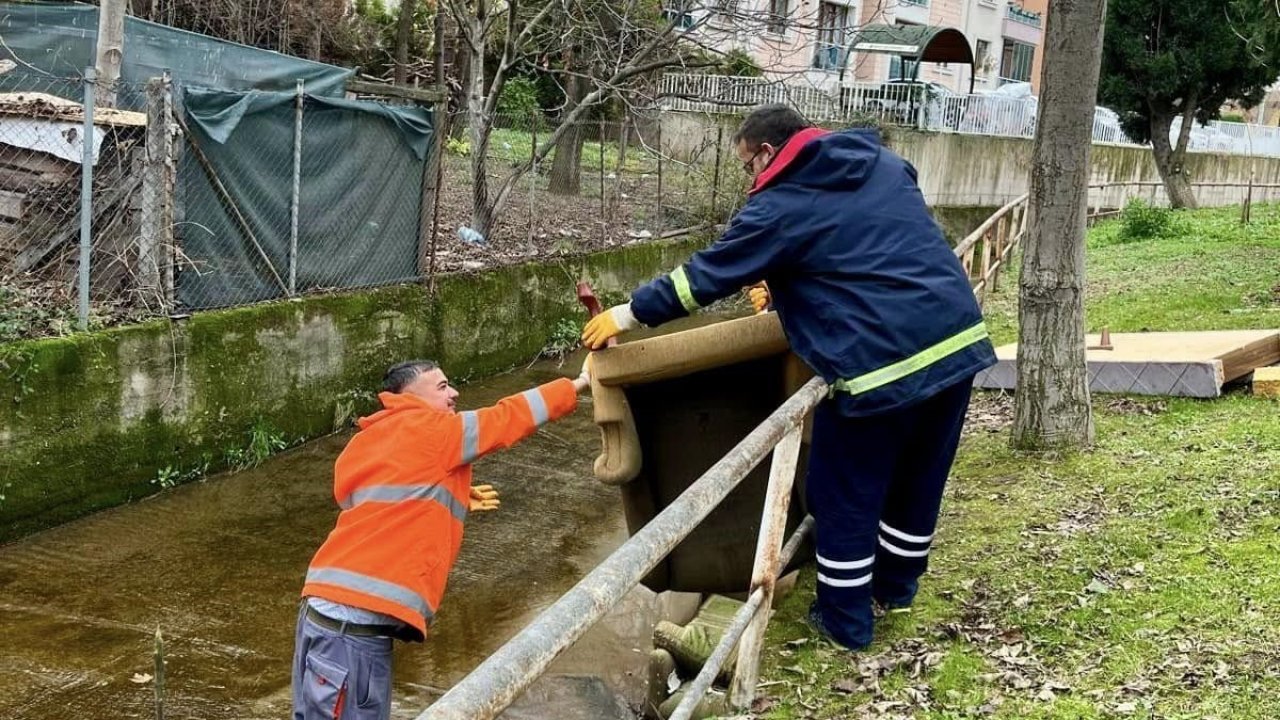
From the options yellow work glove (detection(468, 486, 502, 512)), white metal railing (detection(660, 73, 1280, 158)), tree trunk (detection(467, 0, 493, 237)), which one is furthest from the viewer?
white metal railing (detection(660, 73, 1280, 158))

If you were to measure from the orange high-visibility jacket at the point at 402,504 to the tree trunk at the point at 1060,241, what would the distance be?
2.97 m

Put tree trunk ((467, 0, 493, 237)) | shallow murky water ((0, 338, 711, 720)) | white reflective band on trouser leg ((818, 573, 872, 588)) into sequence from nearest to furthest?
white reflective band on trouser leg ((818, 573, 872, 588)) → shallow murky water ((0, 338, 711, 720)) → tree trunk ((467, 0, 493, 237))

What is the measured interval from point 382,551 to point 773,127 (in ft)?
5.76

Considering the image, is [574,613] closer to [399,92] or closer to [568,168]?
[399,92]

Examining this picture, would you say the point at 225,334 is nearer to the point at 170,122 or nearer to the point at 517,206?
the point at 170,122

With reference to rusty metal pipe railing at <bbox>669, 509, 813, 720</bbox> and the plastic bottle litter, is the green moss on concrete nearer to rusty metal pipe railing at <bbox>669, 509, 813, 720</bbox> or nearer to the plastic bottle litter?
the plastic bottle litter

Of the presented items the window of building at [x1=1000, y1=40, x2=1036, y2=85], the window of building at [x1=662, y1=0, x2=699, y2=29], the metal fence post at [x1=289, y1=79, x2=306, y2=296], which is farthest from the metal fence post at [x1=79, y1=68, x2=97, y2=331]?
the window of building at [x1=1000, y1=40, x2=1036, y2=85]

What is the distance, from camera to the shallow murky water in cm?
491

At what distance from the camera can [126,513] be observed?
711 centimetres

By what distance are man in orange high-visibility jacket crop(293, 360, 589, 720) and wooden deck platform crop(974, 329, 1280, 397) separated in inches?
146

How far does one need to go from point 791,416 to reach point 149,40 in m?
10.5

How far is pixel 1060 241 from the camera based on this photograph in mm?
5449

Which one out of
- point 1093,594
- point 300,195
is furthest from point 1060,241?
point 300,195

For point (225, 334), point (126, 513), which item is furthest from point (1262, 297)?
point (126, 513)
